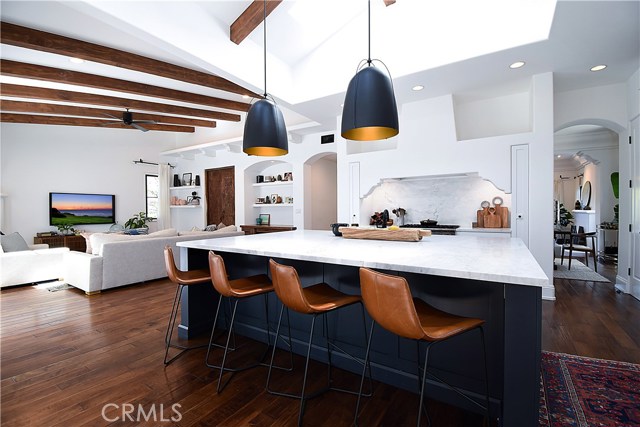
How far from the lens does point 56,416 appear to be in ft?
5.61

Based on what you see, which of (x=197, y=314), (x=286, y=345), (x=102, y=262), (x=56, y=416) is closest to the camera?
(x=56, y=416)

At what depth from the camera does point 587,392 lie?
190 cm

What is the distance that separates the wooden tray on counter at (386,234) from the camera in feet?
7.68

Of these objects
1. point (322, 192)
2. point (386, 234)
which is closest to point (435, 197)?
point (386, 234)

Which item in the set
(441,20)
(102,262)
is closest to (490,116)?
(441,20)

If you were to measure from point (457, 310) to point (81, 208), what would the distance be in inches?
349

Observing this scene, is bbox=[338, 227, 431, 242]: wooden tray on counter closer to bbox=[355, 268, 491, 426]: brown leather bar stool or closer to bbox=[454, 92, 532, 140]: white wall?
bbox=[355, 268, 491, 426]: brown leather bar stool

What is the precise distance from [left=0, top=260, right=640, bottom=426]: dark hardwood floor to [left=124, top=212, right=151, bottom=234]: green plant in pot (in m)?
4.53

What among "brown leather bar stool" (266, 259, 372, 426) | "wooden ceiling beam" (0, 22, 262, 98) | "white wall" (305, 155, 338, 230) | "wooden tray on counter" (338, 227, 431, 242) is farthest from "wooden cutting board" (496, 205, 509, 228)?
"wooden ceiling beam" (0, 22, 262, 98)

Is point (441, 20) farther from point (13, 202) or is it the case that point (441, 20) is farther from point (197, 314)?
point (13, 202)

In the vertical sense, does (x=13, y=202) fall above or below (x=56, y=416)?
above

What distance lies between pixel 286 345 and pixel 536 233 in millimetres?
3322

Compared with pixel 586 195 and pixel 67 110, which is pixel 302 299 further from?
pixel 586 195

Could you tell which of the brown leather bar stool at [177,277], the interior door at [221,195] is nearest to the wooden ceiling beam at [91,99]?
the interior door at [221,195]
